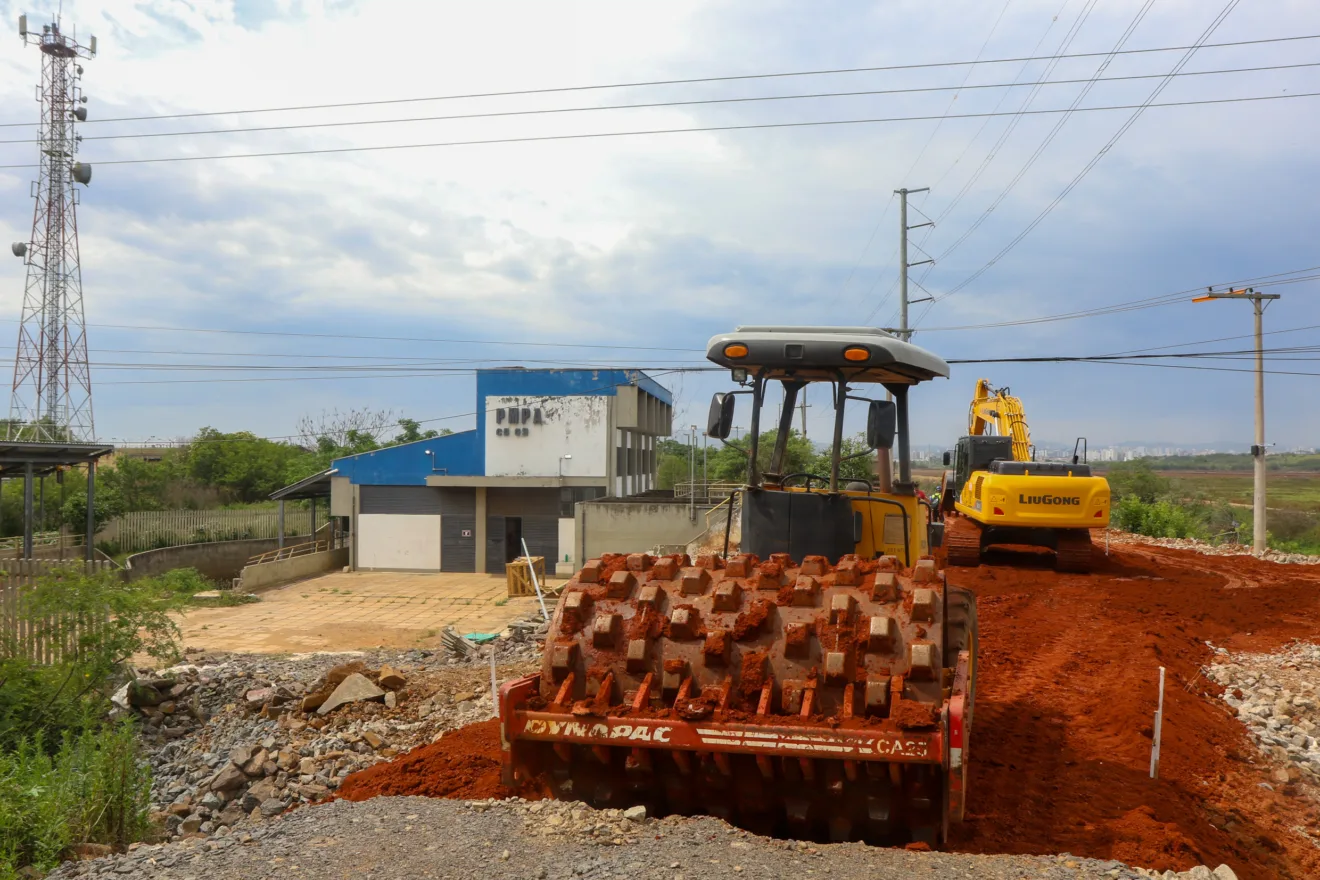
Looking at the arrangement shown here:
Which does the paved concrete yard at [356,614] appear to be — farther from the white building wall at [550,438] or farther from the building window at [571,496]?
the white building wall at [550,438]

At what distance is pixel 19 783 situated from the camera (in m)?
5.91

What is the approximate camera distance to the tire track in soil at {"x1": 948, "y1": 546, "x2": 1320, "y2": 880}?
4.62 metres

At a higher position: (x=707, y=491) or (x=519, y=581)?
(x=707, y=491)

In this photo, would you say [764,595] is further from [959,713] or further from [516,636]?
[516,636]

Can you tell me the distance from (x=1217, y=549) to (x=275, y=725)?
21676 millimetres

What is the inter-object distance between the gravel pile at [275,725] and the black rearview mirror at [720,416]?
10.8 ft

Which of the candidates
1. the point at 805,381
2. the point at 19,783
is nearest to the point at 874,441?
the point at 805,381

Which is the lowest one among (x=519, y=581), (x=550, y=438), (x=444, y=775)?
(x=519, y=581)

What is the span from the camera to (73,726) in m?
8.64

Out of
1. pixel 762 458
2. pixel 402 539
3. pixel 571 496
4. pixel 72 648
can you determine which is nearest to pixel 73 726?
pixel 72 648

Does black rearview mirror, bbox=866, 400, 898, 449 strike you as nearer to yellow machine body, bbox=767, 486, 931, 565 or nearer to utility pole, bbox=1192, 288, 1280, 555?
yellow machine body, bbox=767, 486, 931, 565

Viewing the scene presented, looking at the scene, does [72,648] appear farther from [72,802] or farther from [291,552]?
[291,552]

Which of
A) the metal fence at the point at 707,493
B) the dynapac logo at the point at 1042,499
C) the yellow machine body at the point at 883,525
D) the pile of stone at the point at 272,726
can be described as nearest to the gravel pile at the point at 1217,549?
the dynapac logo at the point at 1042,499

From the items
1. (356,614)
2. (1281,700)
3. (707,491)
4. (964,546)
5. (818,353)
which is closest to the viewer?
(818,353)
